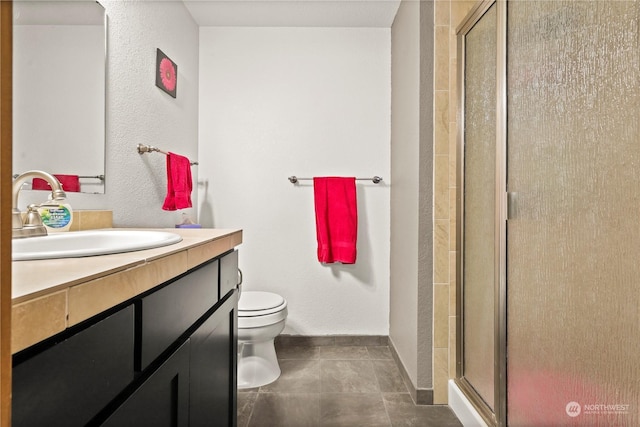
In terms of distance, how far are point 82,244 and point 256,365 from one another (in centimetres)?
116

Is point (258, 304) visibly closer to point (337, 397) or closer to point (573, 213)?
point (337, 397)

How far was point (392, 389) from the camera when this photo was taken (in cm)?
170

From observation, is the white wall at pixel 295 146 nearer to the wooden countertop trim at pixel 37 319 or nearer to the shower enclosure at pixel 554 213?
the shower enclosure at pixel 554 213

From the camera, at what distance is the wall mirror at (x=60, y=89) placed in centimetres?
95

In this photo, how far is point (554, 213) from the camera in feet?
3.09

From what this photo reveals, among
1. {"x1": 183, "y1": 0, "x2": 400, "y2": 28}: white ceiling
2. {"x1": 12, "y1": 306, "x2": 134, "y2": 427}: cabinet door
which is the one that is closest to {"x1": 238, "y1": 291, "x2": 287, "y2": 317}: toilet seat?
{"x1": 12, "y1": 306, "x2": 134, "y2": 427}: cabinet door

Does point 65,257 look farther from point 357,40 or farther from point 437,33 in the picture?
point 357,40

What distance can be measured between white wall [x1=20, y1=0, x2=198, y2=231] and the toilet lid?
61 centimetres

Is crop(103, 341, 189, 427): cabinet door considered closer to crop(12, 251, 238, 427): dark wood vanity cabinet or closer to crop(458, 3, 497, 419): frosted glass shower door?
crop(12, 251, 238, 427): dark wood vanity cabinet

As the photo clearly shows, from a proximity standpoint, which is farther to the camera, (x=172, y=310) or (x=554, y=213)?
(x=554, y=213)

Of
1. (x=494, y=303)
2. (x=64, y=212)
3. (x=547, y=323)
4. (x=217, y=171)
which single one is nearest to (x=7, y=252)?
(x=64, y=212)

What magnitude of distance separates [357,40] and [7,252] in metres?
2.41

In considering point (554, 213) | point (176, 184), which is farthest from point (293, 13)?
point (554, 213)

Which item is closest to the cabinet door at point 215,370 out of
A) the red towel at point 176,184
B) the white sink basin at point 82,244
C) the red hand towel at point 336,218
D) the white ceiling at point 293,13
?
the white sink basin at point 82,244
